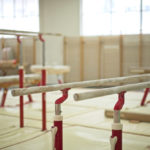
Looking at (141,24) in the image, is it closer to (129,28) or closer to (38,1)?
(129,28)

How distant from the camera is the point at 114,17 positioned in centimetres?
944

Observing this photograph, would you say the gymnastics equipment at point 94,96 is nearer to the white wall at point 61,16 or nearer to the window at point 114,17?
the window at point 114,17

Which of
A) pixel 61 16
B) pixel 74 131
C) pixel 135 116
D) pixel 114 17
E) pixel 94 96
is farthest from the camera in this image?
pixel 61 16

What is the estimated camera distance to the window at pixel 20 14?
35.0ft

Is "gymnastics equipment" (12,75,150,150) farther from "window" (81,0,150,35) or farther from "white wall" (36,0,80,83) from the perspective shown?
"white wall" (36,0,80,83)

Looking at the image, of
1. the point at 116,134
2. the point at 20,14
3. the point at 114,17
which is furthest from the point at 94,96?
the point at 20,14

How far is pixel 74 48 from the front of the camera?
32.2 ft

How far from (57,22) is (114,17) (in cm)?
204

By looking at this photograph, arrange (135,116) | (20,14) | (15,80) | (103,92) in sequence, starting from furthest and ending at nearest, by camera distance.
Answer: (20,14) → (15,80) → (135,116) → (103,92)

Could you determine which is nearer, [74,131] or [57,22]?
[74,131]

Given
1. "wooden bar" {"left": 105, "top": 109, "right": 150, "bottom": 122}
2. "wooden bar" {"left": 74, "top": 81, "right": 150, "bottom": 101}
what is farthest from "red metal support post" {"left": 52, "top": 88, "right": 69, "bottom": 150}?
"wooden bar" {"left": 105, "top": 109, "right": 150, "bottom": 122}

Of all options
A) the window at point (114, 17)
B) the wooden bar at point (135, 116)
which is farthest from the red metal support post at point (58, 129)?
the window at point (114, 17)

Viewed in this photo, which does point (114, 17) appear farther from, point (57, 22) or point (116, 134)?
point (116, 134)

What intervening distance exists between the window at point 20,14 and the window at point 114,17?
1870mm
